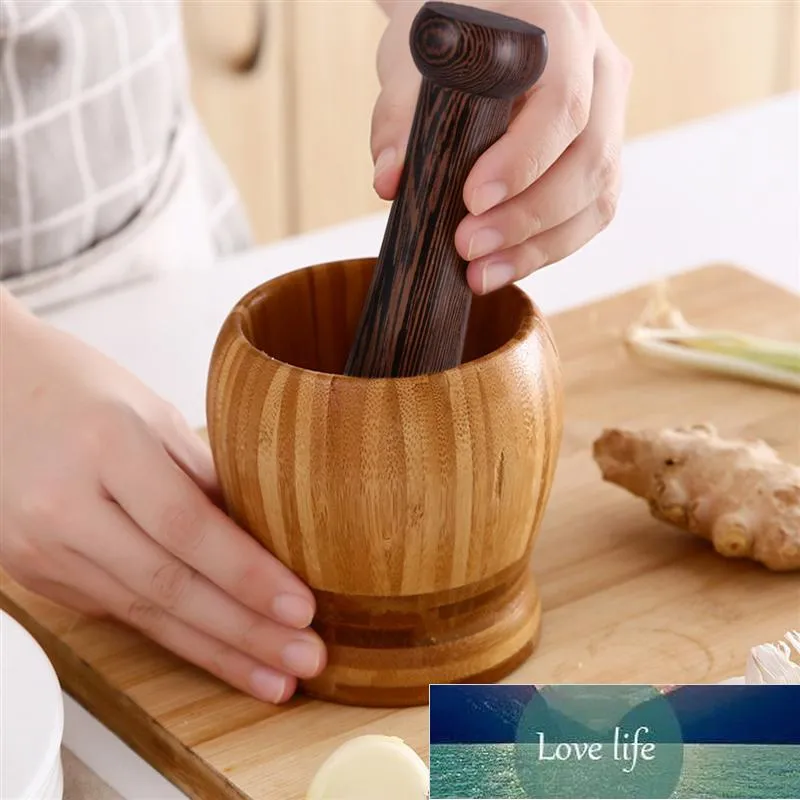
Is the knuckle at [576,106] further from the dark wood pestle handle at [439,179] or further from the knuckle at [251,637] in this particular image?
the knuckle at [251,637]

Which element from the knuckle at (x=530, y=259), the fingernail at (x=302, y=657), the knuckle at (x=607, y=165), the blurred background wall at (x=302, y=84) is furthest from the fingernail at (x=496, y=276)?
the blurred background wall at (x=302, y=84)

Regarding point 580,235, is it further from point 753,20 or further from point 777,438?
point 753,20

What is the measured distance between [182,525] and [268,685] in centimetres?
10

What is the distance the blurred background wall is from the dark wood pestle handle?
1.95 meters

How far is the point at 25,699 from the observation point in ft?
2.36

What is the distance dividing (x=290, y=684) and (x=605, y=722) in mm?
274

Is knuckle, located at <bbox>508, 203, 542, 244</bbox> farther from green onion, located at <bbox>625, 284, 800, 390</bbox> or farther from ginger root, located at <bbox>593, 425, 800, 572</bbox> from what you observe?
green onion, located at <bbox>625, 284, 800, 390</bbox>

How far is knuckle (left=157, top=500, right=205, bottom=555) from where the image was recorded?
2.66 ft

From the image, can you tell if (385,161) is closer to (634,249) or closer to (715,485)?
(715,485)

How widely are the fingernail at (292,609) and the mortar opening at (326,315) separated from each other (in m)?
0.14

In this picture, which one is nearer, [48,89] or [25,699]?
[25,699]

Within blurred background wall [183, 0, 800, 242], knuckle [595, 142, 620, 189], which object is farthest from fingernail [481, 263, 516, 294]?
blurred background wall [183, 0, 800, 242]

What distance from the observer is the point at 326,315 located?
885mm

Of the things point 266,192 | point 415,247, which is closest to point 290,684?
point 415,247
